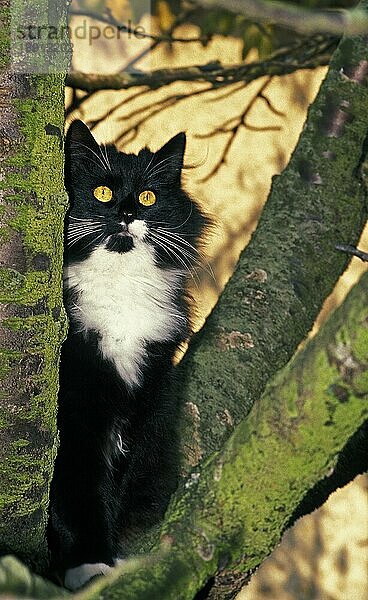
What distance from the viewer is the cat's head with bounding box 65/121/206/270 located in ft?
4.68

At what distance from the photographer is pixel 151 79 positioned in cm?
195

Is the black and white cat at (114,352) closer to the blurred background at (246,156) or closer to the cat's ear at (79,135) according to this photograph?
the cat's ear at (79,135)

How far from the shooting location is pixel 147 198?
1481 mm

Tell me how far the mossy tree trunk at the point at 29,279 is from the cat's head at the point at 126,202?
1.73 feet

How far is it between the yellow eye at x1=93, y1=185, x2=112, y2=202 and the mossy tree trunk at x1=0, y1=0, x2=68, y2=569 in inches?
22.2

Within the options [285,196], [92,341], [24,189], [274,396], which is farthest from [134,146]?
[274,396]

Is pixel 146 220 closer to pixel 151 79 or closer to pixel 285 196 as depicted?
pixel 285 196

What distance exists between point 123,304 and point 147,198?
0.65ft

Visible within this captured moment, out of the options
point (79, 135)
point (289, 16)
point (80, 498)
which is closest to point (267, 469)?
point (289, 16)

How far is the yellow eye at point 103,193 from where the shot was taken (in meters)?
1.45

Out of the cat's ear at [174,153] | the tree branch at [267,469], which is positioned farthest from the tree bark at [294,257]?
the tree branch at [267,469]

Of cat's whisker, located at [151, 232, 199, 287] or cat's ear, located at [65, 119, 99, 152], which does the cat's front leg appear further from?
cat's ear, located at [65, 119, 99, 152]

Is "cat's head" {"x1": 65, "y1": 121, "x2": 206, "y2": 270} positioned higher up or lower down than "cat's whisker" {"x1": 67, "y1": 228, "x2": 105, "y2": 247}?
higher up

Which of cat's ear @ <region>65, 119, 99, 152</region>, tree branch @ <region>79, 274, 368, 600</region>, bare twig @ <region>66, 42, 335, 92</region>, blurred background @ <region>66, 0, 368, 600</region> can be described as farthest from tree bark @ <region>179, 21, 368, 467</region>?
blurred background @ <region>66, 0, 368, 600</region>
